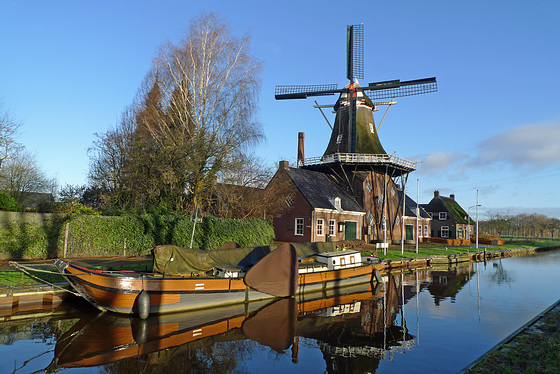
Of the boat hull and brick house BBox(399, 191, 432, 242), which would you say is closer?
the boat hull

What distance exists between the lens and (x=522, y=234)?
12825cm

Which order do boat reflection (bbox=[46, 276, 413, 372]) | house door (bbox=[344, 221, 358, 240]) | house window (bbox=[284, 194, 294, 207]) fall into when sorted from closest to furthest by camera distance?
boat reflection (bbox=[46, 276, 413, 372])
house window (bbox=[284, 194, 294, 207])
house door (bbox=[344, 221, 358, 240])

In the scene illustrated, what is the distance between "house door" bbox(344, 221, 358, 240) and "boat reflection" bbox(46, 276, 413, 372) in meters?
20.8

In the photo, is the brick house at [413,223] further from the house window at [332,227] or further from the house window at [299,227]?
the house window at [299,227]

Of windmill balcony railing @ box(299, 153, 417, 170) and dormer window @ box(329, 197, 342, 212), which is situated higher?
windmill balcony railing @ box(299, 153, 417, 170)

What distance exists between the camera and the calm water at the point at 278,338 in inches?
358

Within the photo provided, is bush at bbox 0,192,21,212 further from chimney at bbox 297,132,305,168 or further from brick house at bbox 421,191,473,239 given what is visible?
brick house at bbox 421,191,473,239

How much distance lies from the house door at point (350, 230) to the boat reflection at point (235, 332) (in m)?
20.8

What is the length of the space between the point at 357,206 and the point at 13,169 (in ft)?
120

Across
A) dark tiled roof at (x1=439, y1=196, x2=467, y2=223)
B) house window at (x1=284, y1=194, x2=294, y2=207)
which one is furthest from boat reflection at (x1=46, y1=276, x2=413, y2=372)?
dark tiled roof at (x1=439, y1=196, x2=467, y2=223)

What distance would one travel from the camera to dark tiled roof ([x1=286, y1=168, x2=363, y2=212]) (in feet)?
115

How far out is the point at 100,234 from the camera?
20781 millimetres

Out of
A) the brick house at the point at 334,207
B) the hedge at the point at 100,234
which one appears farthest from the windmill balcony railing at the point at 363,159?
the hedge at the point at 100,234

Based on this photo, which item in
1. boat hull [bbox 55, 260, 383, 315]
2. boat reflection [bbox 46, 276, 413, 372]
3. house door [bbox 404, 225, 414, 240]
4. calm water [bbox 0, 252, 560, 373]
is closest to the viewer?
calm water [bbox 0, 252, 560, 373]
